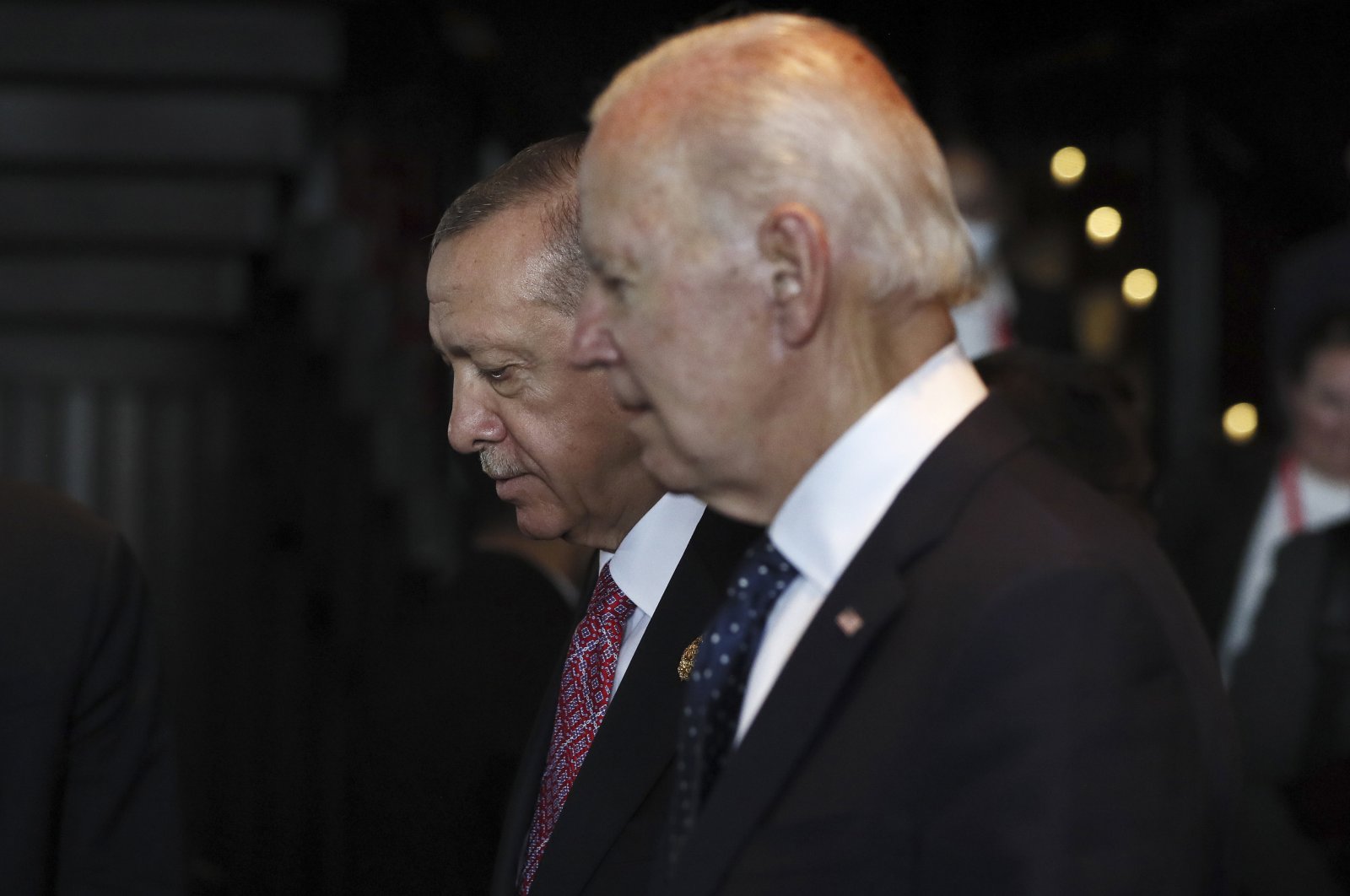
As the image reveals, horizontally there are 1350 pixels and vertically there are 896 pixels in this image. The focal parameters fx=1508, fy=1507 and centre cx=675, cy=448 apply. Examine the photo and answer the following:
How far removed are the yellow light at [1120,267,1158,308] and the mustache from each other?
2683mm

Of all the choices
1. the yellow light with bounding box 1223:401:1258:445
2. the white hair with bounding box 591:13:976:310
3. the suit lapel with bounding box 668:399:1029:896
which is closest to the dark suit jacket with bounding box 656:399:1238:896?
the suit lapel with bounding box 668:399:1029:896

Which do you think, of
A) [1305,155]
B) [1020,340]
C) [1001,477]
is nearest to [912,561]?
[1001,477]

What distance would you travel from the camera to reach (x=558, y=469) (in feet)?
4.84

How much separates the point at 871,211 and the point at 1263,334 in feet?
14.0

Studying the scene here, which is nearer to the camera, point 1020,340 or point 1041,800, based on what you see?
point 1041,800

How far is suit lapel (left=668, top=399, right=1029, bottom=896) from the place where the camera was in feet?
3.20

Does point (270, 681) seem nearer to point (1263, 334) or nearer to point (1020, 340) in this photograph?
point (1020, 340)

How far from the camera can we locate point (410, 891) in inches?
73.8

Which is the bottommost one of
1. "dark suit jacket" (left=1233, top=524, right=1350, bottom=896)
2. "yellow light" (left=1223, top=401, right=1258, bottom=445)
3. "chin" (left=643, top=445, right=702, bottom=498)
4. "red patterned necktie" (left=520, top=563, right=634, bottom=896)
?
"dark suit jacket" (left=1233, top=524, right=1350, bottom=896)

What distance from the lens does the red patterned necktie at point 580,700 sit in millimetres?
1398

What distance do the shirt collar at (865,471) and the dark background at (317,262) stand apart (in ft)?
10.3

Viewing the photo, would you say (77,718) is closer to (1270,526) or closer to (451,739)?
(451,739)

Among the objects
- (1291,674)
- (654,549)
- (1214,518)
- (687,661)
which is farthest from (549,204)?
(1214,518)

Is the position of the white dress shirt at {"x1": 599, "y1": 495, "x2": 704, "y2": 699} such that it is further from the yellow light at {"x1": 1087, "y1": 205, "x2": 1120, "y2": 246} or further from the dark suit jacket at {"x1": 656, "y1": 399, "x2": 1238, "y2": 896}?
the yellow light at {"x1": 1087, "y1": 205, "x2": 1120, "y2": 246}
